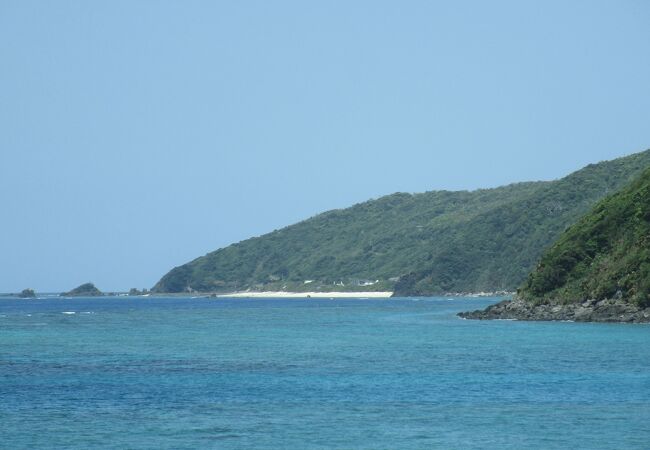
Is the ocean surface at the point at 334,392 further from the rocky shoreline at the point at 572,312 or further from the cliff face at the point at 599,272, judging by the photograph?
the cliff face at the point at 599,272

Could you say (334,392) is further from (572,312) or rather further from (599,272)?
(572,312)

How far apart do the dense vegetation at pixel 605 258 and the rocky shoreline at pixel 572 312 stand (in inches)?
31.7

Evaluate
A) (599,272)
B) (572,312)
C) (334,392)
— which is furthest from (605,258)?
(334,392)

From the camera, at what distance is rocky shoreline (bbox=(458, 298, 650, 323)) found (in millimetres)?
106062

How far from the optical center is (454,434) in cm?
4059

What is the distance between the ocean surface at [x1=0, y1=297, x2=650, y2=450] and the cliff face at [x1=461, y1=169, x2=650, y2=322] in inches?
431

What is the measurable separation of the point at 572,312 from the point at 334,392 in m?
67.5

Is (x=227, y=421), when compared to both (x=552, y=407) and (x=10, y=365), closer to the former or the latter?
(x=552, y=407)

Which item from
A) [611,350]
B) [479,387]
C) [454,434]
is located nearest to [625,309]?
[611,350]

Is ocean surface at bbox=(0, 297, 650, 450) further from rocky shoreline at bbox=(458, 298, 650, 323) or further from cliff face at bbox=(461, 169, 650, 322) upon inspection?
cliff face at bbox=(461, 169, 650, 322)

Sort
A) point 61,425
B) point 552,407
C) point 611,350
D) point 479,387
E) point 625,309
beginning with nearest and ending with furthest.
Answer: point 61,425 < point 552,407 < point 479,387 < point 611,350 < point 625,309

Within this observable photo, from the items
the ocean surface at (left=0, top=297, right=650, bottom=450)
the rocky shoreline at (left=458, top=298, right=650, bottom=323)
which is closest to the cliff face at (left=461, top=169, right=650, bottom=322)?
the rocky shoreline at (left=458, top=298, right=650, bottom=323)

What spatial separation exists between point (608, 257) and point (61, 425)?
278 feet

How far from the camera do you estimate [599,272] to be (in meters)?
114
